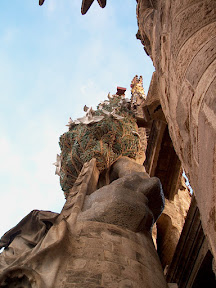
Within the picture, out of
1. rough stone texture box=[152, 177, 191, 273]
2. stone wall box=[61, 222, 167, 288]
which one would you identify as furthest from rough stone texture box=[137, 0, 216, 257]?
rough stone texture box=[152, 177, 191, 273]

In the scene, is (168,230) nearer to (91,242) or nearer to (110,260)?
(91,242)

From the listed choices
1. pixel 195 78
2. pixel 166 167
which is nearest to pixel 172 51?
pixel 195 78

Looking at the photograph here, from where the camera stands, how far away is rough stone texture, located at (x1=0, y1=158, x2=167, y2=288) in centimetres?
270

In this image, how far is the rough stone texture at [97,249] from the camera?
270 cm

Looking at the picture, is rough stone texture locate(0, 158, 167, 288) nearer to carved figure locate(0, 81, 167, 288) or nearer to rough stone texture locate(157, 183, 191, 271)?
carved figure locate(0, 81, 167, 288)

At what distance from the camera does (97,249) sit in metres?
3.13

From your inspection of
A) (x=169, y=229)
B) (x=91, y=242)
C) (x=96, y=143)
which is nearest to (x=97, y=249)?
(x=91, y=242)

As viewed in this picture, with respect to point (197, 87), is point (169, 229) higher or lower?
lower

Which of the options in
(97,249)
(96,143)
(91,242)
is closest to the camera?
(97,249)

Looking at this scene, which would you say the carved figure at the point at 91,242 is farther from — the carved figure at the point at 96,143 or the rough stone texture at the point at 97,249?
the carved figure at the point at 96,143

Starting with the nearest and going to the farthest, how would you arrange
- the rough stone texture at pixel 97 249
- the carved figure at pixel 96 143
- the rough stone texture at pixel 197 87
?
the rough stone texture at pixel 197 87 < the rough stone texture at pixel 97 249 < the carved figure at pixel 96 143

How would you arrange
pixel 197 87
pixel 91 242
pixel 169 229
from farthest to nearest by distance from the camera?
pixel 169 229 → pixel 91 242 → pixel 197 87

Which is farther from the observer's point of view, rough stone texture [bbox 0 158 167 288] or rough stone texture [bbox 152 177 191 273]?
rough stone texture [bbox 152 177 191 273]

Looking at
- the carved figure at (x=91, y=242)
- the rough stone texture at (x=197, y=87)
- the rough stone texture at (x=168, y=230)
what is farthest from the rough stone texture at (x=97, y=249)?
the rough stone texture at (x=168, y=230)
